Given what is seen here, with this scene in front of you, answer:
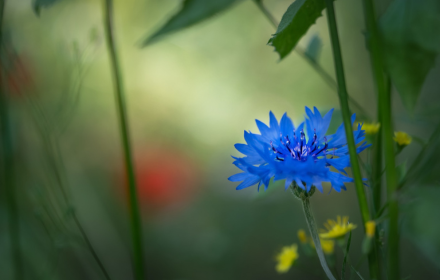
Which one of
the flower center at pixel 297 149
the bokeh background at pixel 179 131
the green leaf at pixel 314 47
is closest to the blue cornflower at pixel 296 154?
the flower center at pixel 297 149

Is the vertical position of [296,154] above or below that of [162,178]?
below

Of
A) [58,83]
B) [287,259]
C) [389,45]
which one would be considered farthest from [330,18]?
[58,83]

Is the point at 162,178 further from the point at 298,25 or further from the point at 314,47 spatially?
the point at 298,25

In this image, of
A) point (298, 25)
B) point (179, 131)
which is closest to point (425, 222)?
point (298, 25)

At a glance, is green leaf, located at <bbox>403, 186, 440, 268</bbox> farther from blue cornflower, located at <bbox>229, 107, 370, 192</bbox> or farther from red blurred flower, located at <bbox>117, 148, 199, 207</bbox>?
red blurred flower, located at <bbox>117, 148, 199, 207</bbox>

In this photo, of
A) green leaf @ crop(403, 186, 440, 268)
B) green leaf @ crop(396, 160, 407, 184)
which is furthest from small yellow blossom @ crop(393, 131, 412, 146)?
green leaf @ crop(403, 186, 440, 268)

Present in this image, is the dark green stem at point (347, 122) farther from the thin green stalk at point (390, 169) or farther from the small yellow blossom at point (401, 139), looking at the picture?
the small yellow blossom at point (401, 139)
